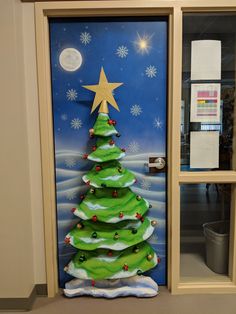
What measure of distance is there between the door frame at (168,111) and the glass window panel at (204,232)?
109 mm

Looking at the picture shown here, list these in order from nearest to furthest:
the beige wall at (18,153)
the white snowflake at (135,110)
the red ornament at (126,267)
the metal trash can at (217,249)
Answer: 1. the beige wall at (18,153)
2. the red ornament at (126,267)
3. the white snowflake at (135,110)
4. the metal trash can at (217,249)

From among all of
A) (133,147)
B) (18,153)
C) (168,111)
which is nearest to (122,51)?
(168,111)

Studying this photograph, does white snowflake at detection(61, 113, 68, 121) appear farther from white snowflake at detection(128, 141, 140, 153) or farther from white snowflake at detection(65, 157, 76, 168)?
white snowflake at detection(128, 141, 140, 153)

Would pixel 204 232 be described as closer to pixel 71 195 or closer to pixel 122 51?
pixel 71 195

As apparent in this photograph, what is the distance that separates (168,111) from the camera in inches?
82.4

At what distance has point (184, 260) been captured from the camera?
2.44m

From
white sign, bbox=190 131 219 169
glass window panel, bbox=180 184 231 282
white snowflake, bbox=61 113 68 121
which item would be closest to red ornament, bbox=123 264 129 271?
glass window panel, bbox=180 184 231 282

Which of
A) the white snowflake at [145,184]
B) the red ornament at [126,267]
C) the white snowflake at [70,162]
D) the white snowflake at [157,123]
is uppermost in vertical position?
the white snowflake at [157,123]

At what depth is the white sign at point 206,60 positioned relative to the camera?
2.04m

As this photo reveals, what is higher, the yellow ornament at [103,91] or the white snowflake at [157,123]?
the yellow ornament at [103,91]

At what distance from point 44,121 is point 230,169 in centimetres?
141

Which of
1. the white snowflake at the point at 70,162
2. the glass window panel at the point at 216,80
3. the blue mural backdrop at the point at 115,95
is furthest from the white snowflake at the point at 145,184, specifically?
the white snowflake at the point at 70,162

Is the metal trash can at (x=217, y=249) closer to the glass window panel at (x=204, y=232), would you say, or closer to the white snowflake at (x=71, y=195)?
the glass window panel at (x=204, y=232)

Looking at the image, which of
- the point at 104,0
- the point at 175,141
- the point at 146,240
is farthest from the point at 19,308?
the point at 104,0
